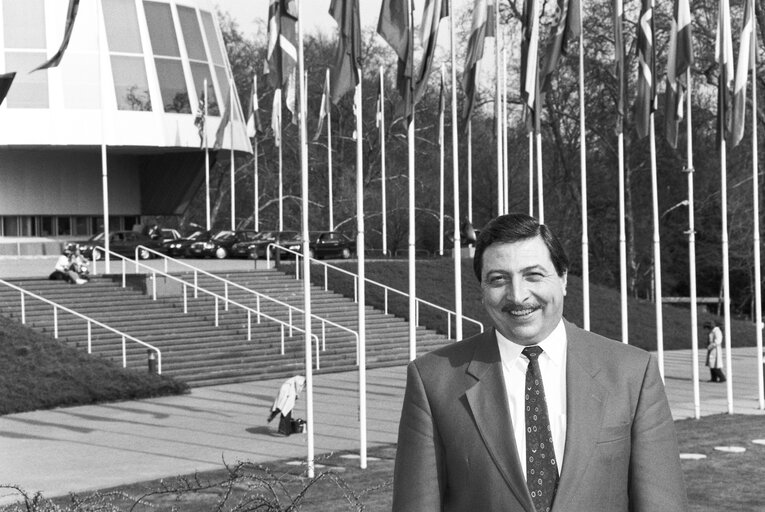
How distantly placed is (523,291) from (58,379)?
23557 millimetres

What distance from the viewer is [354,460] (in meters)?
17.9

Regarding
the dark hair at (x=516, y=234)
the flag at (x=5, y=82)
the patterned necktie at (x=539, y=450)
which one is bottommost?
the patterned necktie at (x=539, y=450)

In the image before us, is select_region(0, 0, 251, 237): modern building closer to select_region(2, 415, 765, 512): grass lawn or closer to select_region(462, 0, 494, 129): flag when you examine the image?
select_region(462, 0, 494, 129): flag

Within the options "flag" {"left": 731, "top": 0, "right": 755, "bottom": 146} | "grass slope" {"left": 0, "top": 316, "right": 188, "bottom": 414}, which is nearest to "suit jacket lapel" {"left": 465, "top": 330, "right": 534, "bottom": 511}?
"flag" {"left": 731, "top": 0, "right": 755, "bottom": 146}

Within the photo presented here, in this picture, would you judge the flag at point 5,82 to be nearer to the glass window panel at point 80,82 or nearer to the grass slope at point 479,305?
the grass slope at point 479,305

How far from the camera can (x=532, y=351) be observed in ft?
12.6

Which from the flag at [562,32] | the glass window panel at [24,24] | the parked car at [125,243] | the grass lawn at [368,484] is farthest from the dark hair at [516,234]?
the glass window panel at [24,24]

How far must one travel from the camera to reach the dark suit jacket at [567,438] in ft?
12.2

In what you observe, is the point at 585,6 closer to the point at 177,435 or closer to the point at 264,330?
the point at 264,330

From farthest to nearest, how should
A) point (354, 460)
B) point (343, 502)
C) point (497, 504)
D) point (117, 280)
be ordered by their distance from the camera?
point (117, 280), point (354, 460), point (343, 502), point (497, 504)

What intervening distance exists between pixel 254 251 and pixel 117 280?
36.7ft

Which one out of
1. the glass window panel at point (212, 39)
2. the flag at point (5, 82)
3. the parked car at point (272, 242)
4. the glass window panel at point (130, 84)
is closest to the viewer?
the flag at point (5, 82)

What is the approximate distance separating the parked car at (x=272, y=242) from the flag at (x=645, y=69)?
26107 millimetres

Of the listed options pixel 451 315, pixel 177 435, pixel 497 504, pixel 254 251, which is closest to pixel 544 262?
pixel 497 504
